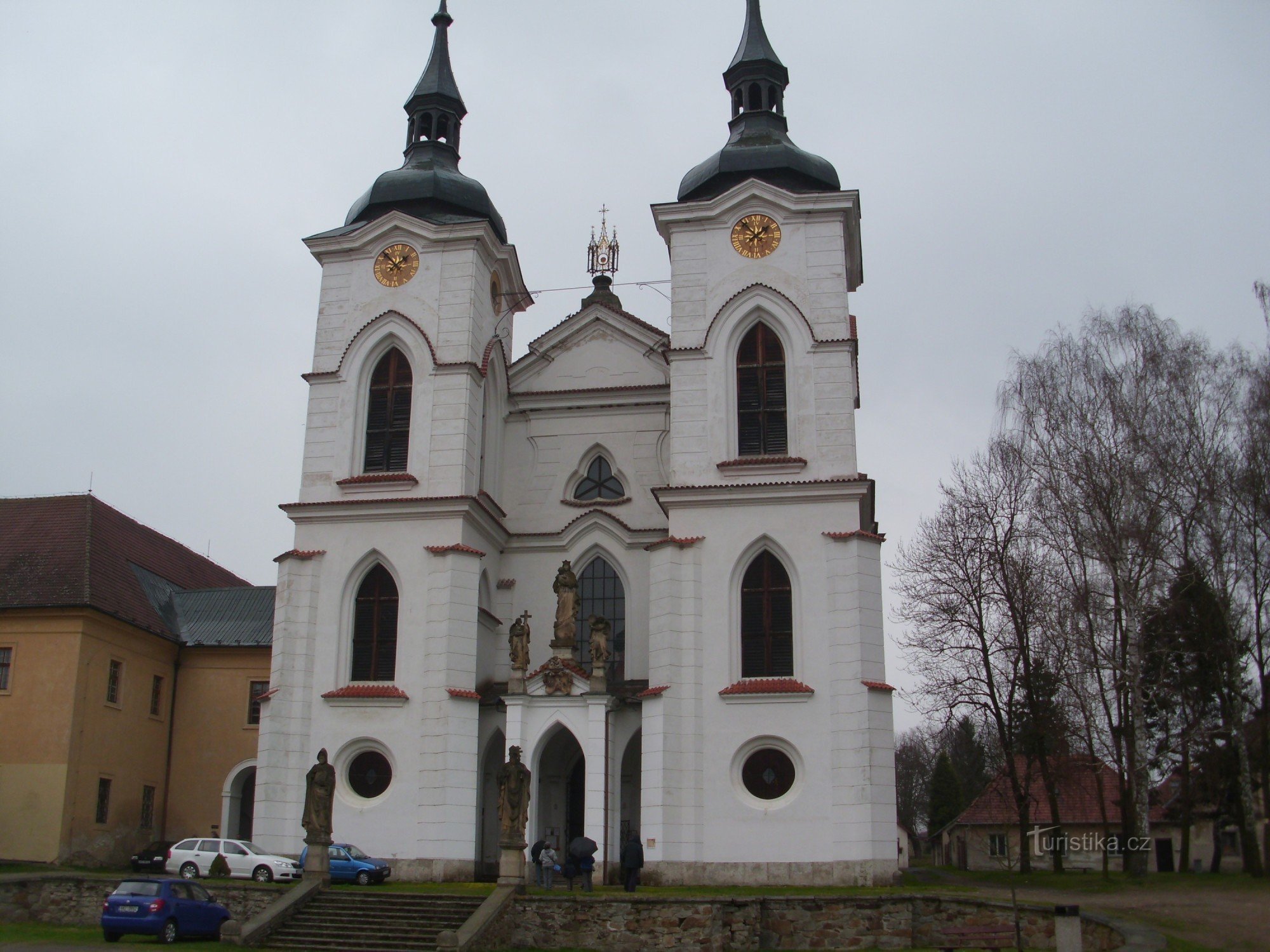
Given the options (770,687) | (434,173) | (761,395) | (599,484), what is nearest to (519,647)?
(770,687)

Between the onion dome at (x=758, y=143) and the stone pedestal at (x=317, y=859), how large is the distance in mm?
17385

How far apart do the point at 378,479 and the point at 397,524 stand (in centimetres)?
125

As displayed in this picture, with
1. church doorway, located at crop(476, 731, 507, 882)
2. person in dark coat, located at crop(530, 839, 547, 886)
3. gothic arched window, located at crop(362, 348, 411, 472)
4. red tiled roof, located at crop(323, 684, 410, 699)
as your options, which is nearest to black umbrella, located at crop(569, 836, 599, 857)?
person in dark coat, located at crop(530, 839, 547, 886)

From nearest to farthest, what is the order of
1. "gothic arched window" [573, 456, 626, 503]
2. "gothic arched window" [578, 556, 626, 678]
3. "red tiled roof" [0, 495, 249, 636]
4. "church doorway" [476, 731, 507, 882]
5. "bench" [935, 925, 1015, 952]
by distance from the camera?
"bench" [935, 925, 1015, 952]
"church doorway" [476, 731, 507, 882]
"gothic arched window" [578, 556, 626, 678]
"gothic arched window" [573, 456, 626, 503]
"red tiled roof" [0, 495, 249, 636]

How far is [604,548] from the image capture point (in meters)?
30.5

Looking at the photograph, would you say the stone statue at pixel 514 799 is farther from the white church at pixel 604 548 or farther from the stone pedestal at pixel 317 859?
the white church at pixel 604 548

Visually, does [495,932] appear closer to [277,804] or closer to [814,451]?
[277,804]

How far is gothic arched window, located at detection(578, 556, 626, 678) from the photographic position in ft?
97.9

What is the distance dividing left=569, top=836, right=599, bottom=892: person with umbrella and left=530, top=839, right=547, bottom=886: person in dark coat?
140 centimetres

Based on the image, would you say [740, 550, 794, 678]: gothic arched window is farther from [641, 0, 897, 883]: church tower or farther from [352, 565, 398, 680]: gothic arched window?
[352, 565, 398, 680]: gothic arched window

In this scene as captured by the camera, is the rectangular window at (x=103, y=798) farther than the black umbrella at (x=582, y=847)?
Yes

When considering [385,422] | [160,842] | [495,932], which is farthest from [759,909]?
[160,842]

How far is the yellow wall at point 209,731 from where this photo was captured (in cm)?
3553

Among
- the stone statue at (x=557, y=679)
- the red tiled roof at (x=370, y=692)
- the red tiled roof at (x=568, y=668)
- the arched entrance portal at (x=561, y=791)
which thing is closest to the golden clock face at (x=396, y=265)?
the red tiled roof at (x=370, y=692)
